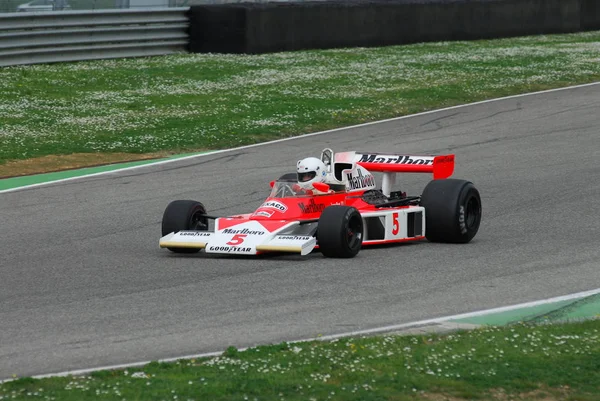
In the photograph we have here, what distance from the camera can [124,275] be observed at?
408 inches

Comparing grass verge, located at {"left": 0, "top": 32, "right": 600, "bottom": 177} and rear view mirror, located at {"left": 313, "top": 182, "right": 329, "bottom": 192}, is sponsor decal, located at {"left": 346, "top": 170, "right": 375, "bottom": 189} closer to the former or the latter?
rear view mirror, located at {"left": 313, "top": 182, "right": 329, "bottom": 192}

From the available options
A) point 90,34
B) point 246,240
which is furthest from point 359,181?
point 90,34

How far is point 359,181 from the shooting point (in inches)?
488

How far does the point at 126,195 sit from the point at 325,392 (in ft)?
28.1

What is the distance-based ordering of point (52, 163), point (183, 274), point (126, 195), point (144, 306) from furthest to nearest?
1. point (52, 163)
2. point (126, 195)
3. point (183, 274)
4. point (144, 306)

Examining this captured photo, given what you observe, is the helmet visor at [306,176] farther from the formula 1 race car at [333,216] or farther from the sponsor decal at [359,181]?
the sponsor decal at [359,181]

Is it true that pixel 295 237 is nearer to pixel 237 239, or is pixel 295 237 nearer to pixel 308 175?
pixel 237 239

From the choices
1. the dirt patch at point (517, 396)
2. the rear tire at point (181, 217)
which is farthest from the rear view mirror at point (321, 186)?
the dirt patch at point (517, 396)

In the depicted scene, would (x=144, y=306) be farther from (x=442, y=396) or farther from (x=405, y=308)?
(x=442, y=396)

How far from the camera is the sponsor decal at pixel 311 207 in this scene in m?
11.6

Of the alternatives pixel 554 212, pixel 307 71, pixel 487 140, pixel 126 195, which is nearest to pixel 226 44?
pixel 307 71

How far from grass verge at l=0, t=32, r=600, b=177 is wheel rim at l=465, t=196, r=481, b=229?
23.3ft

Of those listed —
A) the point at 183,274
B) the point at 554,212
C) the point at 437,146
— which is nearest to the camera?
the point at 183,274

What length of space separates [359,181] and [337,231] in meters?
1.69
